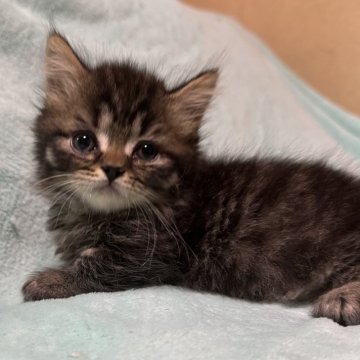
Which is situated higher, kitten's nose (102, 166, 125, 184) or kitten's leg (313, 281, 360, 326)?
kitten's nose (102, 166, 125, 184)

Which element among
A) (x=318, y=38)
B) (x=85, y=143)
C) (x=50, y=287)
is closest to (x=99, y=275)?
(x=50, y=287)

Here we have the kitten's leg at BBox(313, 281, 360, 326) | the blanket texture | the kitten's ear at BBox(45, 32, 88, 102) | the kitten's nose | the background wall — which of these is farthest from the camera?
the background wall

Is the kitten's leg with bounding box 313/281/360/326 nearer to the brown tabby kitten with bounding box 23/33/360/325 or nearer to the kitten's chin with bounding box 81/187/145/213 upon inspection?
the brown tabby kitten with bounding box 23/33/360/325

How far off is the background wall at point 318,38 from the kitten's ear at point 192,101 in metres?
1.32

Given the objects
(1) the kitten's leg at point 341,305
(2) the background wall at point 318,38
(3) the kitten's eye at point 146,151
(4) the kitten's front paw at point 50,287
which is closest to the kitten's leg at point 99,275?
(4) the kitten's front paw at point 50,287

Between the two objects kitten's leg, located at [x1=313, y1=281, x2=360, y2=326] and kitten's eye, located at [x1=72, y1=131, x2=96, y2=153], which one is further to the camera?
kitten's eye, located at [x1=72, y1=131, x2=96, y2=153]

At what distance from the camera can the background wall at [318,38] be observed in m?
2.71

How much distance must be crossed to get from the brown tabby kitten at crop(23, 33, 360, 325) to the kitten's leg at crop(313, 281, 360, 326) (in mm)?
16

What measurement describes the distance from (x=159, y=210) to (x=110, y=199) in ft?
0.48

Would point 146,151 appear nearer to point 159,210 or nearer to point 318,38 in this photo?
point 159,210

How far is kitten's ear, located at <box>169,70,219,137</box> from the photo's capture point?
5.25ft

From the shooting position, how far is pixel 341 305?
50.3 inches

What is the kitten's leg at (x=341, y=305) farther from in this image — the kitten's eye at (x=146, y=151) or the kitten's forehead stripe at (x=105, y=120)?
the kitten's forehead stripe at (x=105, y=120)

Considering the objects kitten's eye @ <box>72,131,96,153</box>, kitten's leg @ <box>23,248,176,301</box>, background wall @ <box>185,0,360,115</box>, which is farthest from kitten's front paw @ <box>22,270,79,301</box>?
background wall @ <box>185,0,360,115</box>
